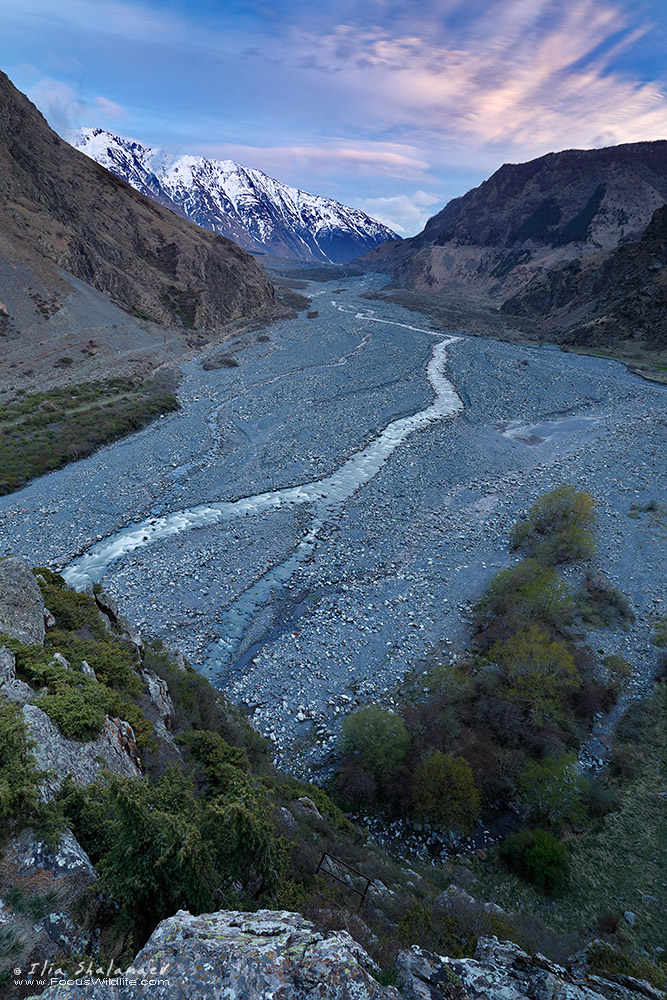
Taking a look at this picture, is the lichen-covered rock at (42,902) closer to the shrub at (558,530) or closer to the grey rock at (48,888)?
the grey rock at (48,888)

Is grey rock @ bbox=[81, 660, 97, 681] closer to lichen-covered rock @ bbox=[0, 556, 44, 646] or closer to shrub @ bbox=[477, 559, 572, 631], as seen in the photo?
lichen-covered rock @ bbox=[0, 556, 44, 646]

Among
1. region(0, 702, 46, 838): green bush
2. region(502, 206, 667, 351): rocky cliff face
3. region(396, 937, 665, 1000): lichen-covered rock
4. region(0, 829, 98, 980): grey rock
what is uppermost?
region(502, 206, 667, 351): rocky cliff face

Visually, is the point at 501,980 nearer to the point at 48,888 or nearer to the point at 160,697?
the point at 48,888

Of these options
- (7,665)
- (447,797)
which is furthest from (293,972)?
(447,797)

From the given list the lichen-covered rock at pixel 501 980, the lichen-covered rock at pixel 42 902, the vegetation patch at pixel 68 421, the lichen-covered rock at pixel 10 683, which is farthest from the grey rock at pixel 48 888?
the vegetation patch at pixel 68 421

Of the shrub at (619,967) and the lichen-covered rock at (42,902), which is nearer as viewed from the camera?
the lichen-covered rock at (42,902)

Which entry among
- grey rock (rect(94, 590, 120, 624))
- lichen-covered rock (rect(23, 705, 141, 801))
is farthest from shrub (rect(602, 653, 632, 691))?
grey rock (rect(94, 590, 120, 624))

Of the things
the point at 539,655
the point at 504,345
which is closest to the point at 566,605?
the point at 539,655
